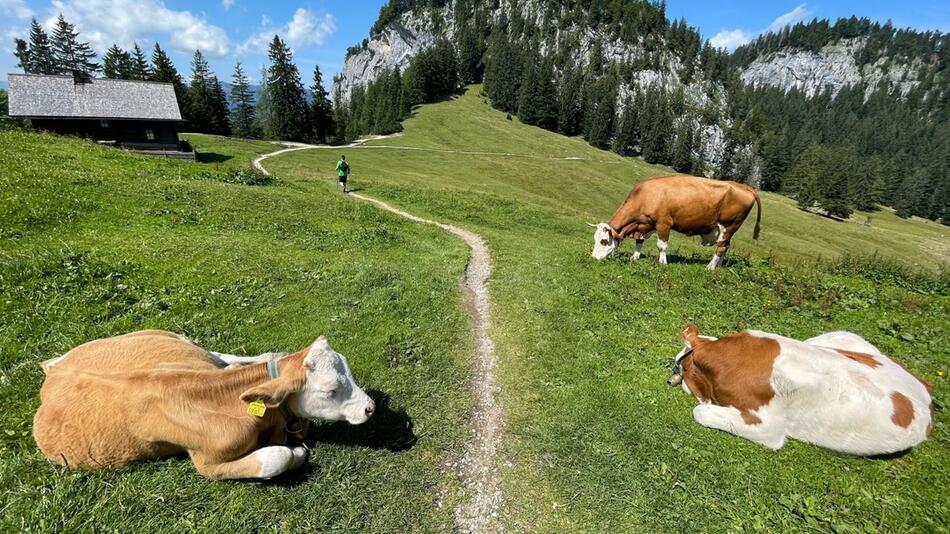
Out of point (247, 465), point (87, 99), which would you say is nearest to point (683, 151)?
point (87, 99)

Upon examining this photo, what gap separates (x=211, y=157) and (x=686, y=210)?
44.3 meters

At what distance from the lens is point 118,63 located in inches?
2953

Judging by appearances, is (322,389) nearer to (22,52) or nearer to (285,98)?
(285,98)

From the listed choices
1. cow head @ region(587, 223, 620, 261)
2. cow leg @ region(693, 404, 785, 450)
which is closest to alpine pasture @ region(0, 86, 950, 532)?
cow leg @ region(693, 404, 785, 450)

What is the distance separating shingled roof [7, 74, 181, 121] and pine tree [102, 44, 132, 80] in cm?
4655

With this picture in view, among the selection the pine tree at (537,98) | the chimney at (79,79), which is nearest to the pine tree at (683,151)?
the pine tree at (537,98)

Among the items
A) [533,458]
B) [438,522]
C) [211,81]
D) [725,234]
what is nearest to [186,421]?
[438,522]

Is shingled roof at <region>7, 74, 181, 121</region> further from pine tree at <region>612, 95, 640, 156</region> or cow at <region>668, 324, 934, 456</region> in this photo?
pine tree at <region>612, 95, 640, 156</region>

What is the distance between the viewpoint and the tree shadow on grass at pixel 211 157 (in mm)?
39622

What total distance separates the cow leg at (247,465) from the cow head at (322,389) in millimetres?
560

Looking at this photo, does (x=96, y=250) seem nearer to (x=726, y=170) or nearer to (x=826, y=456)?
(x=826, y=456)

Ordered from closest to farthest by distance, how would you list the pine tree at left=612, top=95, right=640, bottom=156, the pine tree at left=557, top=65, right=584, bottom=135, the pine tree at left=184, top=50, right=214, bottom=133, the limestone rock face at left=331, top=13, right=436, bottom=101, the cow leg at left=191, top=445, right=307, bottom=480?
the cow leg at left=191, top=445, right=307, bottom=480 < the pine tree at left=184, top=50, right=214, bottom=133 < the pine tree at left=612, top=95, right=640, bottom=156 < the pine tree at left=557, top=65, right=584, bottom=135 < the limestone rock face at left=331, top=13, right=436, bottom=101

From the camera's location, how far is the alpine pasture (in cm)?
500

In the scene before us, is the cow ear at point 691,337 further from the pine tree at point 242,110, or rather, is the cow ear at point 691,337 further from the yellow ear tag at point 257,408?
the pine tree at point 242,110
